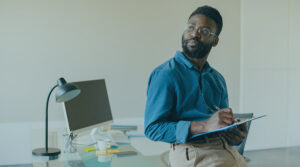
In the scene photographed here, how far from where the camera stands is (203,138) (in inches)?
58.7

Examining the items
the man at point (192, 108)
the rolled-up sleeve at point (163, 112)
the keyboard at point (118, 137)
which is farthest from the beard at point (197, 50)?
the keyboard at point (118, 137)

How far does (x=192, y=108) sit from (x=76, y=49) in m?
3.29

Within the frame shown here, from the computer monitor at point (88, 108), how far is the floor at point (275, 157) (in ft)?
6.27

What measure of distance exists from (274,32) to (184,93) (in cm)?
435

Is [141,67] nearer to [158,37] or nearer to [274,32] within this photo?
[158,37]

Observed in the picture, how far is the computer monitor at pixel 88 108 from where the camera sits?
8.93 ft

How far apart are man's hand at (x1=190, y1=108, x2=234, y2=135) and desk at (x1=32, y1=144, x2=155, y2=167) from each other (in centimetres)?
104

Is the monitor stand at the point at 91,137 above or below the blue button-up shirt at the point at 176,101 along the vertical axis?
below

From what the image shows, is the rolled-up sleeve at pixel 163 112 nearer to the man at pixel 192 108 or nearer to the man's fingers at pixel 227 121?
the man at pixel 192 108

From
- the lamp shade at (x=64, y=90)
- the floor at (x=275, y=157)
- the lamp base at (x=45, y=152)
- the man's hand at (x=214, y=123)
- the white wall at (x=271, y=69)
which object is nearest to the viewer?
the man's hand at (x=214, y=123)

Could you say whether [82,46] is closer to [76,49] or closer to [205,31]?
[76,49]

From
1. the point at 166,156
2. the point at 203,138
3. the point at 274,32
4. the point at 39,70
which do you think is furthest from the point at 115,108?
the point at 203,138

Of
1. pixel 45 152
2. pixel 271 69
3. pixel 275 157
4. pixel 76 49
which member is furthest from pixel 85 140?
pixel 271 69

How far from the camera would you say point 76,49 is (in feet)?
15.0
